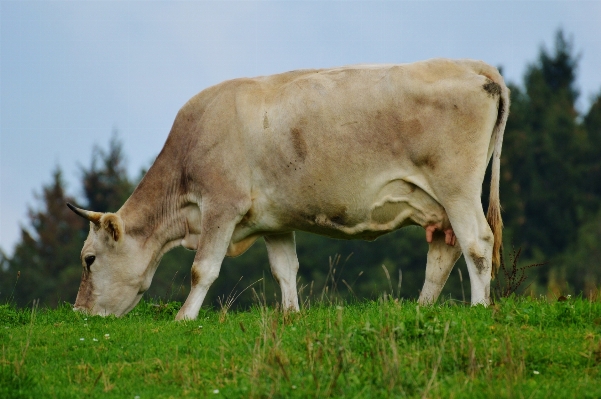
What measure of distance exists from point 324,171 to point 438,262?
176 centimetres

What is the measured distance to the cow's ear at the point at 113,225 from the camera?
1153 centimetres

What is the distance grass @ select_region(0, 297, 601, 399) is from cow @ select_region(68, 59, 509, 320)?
1.75 meters

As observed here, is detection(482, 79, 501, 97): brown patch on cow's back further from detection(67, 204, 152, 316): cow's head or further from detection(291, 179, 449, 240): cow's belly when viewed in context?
detection(67, 204, 152, 316): cow's head

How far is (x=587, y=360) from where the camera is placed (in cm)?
682

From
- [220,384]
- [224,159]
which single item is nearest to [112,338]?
[220,384]

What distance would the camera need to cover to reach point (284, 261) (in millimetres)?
11688

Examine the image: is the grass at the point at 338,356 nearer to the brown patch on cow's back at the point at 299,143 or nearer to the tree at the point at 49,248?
the brown patch on cow's back at the point at 299,143

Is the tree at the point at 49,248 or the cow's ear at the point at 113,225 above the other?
the cow's ear at the point at 113,225

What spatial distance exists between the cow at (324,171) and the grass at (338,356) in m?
1.75

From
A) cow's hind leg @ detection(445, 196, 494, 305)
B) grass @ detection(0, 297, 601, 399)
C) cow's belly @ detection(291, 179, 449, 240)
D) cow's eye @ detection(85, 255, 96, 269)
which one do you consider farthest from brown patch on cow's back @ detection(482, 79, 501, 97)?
cow's eye @ detection(85, 255, 96, 269)

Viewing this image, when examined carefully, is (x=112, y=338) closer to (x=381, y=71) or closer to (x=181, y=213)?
(x=181, y=213)

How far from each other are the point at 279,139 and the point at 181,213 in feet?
5.93

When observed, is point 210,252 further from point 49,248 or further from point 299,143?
point 49,248

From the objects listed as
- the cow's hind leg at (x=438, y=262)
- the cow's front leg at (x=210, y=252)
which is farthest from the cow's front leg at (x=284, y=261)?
the cow's hind leg at (x=438, y=262)
